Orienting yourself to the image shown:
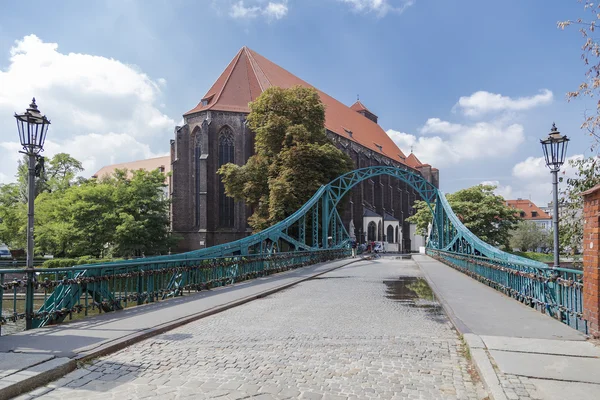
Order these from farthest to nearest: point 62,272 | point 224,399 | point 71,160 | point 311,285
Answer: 1. point 71,160
2. point 311,285
3. point 62,272
4. point 224,399

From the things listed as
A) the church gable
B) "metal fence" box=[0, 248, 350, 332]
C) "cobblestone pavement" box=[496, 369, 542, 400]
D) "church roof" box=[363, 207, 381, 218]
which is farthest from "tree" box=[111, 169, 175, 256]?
"cobblestone pavement" box=[496, 369, 542, 400]

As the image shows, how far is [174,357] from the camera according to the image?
17.9ft

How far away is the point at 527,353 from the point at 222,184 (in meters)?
41.2

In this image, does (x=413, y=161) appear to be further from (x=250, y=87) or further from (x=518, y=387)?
(x=518, y=387)

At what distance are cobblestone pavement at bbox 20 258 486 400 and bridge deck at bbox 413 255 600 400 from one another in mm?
244

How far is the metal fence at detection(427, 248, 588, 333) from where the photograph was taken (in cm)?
689

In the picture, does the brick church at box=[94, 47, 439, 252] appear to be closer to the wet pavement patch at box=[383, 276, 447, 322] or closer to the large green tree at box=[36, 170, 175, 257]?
the large green tree at box=[36, 170, 175, 257]

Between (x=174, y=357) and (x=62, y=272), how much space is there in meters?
3.53

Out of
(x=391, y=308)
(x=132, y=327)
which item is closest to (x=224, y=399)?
(x=132, y=327)

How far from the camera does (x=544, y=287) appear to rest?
8.20 meters

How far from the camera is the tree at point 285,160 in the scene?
30453mm

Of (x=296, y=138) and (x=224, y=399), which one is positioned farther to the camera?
(x=296, y=138)

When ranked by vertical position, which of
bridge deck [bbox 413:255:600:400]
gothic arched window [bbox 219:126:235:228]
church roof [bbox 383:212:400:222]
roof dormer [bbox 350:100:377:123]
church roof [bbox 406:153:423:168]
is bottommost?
bridge deck [bbox 413:255:600:400]

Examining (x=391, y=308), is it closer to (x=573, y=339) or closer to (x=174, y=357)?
(x=573, y=339)
